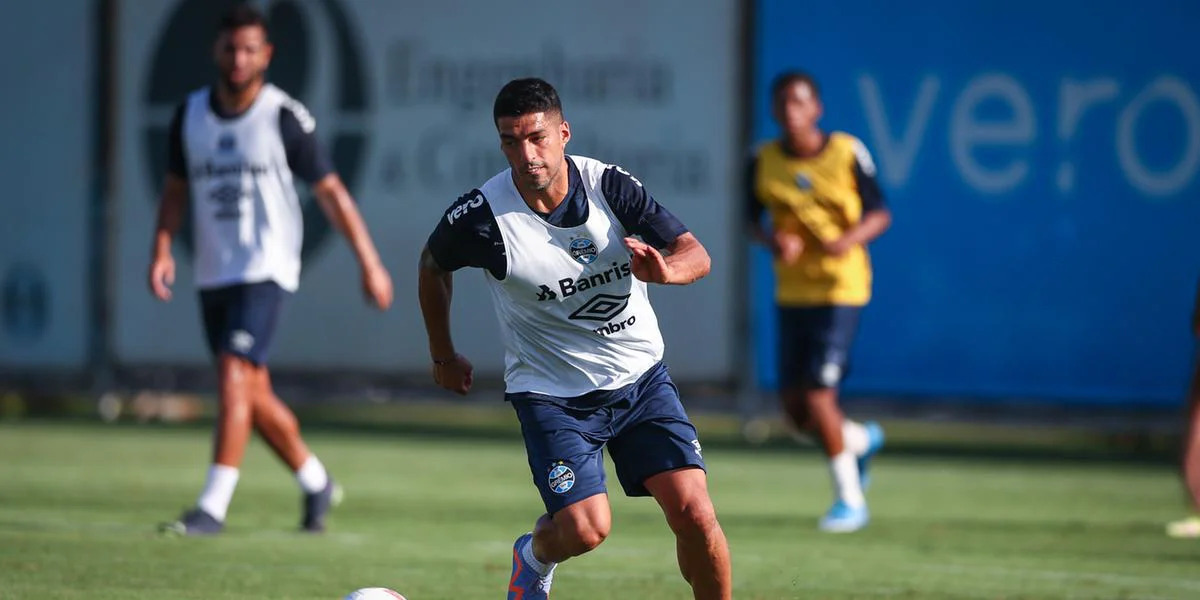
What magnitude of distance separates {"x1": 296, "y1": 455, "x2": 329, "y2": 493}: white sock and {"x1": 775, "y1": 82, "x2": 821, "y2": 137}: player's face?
3605 mm

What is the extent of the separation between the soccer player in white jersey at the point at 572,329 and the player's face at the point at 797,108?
187 inches

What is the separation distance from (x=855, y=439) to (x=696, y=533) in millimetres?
5339

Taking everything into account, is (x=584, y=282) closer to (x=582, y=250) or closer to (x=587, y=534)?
(x=582, y=250)

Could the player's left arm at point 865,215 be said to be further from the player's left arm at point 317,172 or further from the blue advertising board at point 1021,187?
the blue advertising board at point 1021,187

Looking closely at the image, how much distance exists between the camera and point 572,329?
7.11 metres

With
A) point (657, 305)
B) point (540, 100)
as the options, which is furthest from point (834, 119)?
point (540, 100)

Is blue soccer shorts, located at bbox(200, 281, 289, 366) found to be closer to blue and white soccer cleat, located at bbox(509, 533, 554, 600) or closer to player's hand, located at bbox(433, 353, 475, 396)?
player's hand, located at bbox(433, 353, 475, 396)

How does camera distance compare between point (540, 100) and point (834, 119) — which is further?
point (834, 119)

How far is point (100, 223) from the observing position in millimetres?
19188

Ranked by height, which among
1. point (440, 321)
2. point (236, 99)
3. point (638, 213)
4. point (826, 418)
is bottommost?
point (826, 418)

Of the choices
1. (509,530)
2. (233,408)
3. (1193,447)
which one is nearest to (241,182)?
(233,408)

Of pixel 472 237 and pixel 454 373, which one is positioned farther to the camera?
pixel 454 373

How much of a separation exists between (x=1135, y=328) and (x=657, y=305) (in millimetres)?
4094

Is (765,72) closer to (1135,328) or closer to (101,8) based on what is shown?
(1135,328)
